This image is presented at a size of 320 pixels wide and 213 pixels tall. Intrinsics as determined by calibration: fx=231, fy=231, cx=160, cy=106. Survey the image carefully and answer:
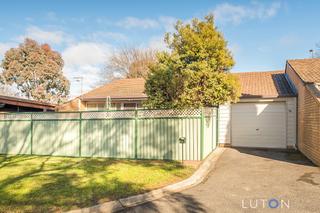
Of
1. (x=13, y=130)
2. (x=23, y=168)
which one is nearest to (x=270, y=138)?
(x=23, y=168)

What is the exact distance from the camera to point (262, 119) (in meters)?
11.6

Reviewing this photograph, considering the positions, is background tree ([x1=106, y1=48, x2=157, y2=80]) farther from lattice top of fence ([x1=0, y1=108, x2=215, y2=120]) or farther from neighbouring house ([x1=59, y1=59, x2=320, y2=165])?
lattice top of fence ([x1=0, y1=108, x2=215, y2=120])

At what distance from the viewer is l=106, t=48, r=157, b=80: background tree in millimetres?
30250

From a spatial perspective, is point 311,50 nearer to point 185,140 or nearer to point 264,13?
point 264,13

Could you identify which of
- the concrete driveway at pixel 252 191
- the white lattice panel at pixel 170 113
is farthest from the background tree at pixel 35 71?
the concrete driveway at pixel 252 191

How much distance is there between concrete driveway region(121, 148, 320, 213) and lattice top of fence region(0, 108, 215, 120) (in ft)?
7.17

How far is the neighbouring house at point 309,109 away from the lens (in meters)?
7.86

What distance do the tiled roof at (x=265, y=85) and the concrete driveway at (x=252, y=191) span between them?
14.3 ft

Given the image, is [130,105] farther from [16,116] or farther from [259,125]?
[259,125]

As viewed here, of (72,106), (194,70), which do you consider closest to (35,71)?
(72,106)

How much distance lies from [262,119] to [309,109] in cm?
300

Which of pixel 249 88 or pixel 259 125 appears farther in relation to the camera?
pixel 249 88

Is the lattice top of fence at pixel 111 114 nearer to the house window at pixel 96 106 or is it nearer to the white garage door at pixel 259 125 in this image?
the white garage door at pixel 259 125

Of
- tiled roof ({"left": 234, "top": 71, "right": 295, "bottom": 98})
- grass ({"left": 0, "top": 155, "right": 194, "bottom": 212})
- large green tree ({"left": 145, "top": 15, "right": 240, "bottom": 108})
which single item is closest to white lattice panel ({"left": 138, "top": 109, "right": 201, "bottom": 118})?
large green tree ({"left": 145, "top": 15, "right": 240, "bottom": 108})
